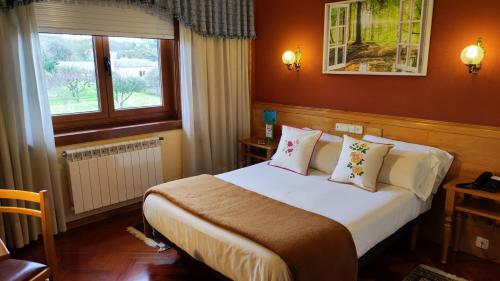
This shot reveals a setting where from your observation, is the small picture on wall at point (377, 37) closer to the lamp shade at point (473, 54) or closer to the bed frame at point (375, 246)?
the lamp shade at point (473, 54)

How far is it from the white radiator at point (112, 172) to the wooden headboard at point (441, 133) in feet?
5.56

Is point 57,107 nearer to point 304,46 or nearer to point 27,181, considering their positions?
point 27,181

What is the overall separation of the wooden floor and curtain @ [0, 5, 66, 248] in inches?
14.4

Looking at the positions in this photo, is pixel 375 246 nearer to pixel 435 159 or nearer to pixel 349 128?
pixel 435 159

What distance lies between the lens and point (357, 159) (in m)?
2.72

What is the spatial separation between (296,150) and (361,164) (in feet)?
2.01

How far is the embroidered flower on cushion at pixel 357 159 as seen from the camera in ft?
8.80

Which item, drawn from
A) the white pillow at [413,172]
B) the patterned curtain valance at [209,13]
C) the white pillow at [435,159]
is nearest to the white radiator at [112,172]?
the patterned curtain valance at [209,13]

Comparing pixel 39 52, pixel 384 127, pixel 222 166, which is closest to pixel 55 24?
pixel 39 52

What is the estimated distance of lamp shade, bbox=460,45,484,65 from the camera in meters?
2.45

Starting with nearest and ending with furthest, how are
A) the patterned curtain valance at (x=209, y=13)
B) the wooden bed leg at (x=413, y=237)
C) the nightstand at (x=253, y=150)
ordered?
the wooden bed leg at (x=413, y=237), the patterned curtain valance at (x=209, y=13), the nightstand at (x=253, y=150)

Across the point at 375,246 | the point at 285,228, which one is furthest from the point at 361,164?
the point at 285,228

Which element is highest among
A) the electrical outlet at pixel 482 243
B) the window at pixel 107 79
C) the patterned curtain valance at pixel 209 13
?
the patterned curtain valance at pixel 209 13

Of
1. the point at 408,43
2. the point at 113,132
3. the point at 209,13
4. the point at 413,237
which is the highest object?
the point at 209,13
